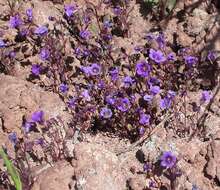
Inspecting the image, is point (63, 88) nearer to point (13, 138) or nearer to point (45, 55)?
point (45, 55)

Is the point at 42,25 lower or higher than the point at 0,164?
higher

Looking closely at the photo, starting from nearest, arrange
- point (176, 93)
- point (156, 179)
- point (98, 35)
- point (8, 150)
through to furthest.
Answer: point (156, 179) → point (8, 150) → point (176, 93) → point (98, 35)

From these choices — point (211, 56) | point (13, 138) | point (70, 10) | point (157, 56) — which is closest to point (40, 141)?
point (13, 138)

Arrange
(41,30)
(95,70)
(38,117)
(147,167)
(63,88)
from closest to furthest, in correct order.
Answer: (147,167) < (38,117) < (63,88) < (95,70) < (41,30)

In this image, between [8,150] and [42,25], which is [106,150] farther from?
[42,25]

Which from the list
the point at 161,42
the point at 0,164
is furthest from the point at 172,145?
the point at 0,164

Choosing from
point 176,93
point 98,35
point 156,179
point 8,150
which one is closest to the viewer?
point 156,179
